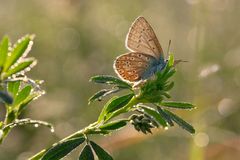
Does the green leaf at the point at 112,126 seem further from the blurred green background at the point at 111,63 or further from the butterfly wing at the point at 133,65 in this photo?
the blurred green background at the point at 111,63

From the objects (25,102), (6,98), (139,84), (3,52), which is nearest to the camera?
(6,98)

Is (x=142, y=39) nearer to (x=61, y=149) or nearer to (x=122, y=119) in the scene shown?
(x=122, y=119)

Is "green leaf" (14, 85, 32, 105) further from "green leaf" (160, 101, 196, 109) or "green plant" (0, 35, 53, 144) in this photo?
"green leaf" (160, 101, 196, 109)

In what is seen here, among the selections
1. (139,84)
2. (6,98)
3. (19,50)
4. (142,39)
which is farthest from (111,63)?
(6,98)

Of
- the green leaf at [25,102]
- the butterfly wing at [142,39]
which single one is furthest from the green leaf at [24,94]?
the butterfly wing at [142,39]

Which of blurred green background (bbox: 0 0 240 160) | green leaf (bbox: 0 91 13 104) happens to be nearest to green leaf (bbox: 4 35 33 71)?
green leaf (bbox: 0 91 13 104)
